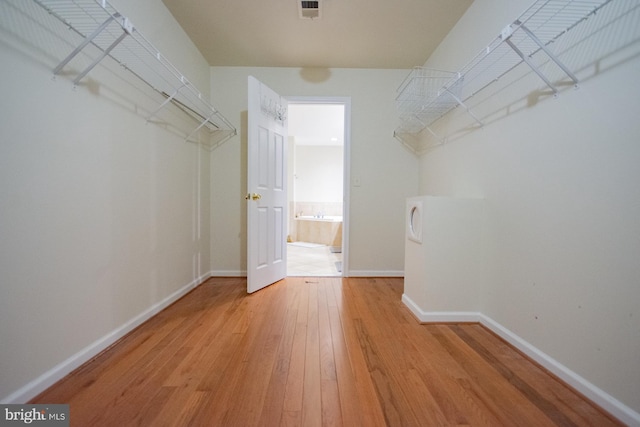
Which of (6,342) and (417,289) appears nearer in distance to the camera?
(6,342)

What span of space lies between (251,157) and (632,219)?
7.58 feet

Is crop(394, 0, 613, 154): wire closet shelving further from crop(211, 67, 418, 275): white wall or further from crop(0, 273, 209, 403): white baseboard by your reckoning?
crop(0, 273, 209, 403): white baseboard

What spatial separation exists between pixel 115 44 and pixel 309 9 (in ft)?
4.72

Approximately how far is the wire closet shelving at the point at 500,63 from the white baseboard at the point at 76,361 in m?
2.46

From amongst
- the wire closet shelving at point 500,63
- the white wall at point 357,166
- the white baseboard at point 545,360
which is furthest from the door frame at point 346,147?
the white baseboard at point 545,360

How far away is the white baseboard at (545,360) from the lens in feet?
3.18

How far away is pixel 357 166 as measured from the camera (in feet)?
9.82

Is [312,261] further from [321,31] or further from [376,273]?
[321,31]

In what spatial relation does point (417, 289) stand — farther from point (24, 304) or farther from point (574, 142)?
point (24, 304)

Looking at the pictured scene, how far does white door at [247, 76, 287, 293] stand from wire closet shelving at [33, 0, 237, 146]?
0.46 metres

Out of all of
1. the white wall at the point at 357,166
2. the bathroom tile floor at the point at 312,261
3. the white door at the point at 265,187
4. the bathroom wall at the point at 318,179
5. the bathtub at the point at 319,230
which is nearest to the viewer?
the white door at the point at 265,187

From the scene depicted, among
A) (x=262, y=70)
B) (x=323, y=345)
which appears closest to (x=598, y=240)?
(x=323, y=345)

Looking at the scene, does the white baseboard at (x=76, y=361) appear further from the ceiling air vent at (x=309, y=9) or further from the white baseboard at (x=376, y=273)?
the ceiling air vent at (x=309, y=9)

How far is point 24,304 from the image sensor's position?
40.3 inches
